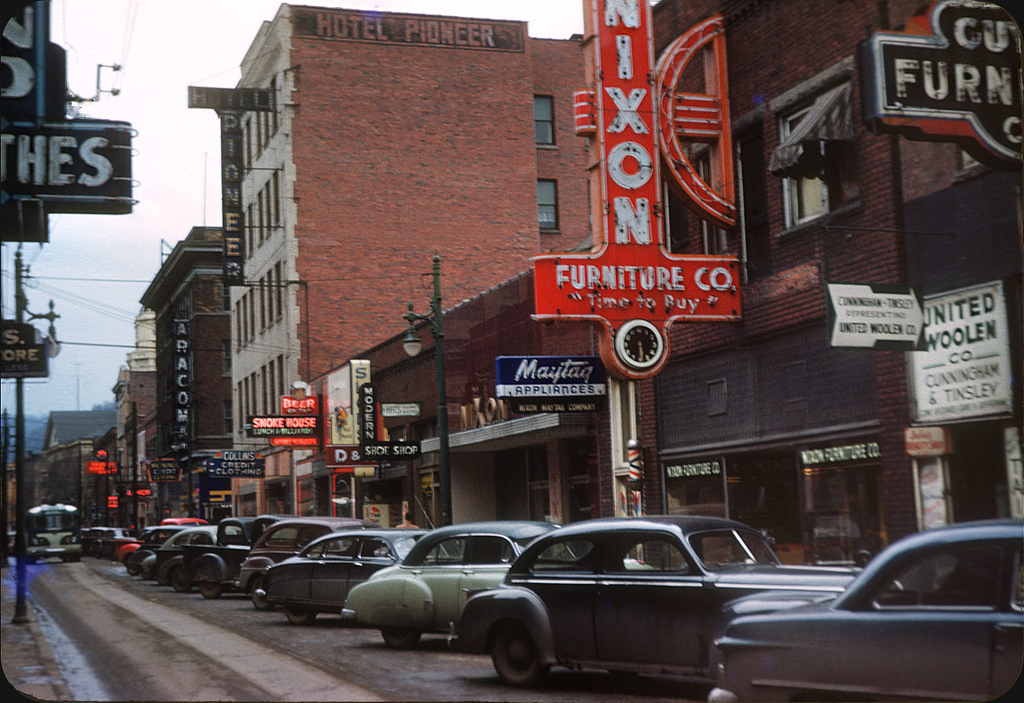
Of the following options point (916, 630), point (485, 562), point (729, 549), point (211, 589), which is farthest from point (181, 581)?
point (916, 630)

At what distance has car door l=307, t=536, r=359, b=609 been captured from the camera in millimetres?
17359

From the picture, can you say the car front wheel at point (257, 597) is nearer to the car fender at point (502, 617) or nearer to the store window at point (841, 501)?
the car fender at point (502, 617)

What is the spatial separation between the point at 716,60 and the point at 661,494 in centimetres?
717

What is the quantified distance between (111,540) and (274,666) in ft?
126

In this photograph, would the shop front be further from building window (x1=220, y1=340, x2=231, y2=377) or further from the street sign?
building window (x1=220, y1=340, x2=231, y2=377)

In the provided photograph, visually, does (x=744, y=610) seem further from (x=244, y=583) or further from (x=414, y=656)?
(x=244, y=583)

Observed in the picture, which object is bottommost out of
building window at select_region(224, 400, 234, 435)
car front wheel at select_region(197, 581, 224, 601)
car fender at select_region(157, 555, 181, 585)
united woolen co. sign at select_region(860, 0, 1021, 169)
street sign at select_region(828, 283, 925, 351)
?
car front wheel at select_region(197, 581, 224, 601)

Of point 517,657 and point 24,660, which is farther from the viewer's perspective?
point 517,657

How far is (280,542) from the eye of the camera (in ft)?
70.7

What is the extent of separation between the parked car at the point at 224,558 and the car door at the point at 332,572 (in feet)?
23.2

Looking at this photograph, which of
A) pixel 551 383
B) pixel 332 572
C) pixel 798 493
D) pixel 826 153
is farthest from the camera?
pixel 551 383

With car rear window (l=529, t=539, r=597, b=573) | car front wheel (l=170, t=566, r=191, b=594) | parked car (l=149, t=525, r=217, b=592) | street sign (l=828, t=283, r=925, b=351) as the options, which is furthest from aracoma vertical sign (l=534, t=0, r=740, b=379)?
car front wheel (l=170, t=566, r=191, b=594)

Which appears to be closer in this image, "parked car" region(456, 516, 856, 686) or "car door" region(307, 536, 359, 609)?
"parked car" region(456, 516, 856, 686)

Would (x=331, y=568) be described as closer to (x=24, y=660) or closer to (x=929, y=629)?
(x=24, y=660)
